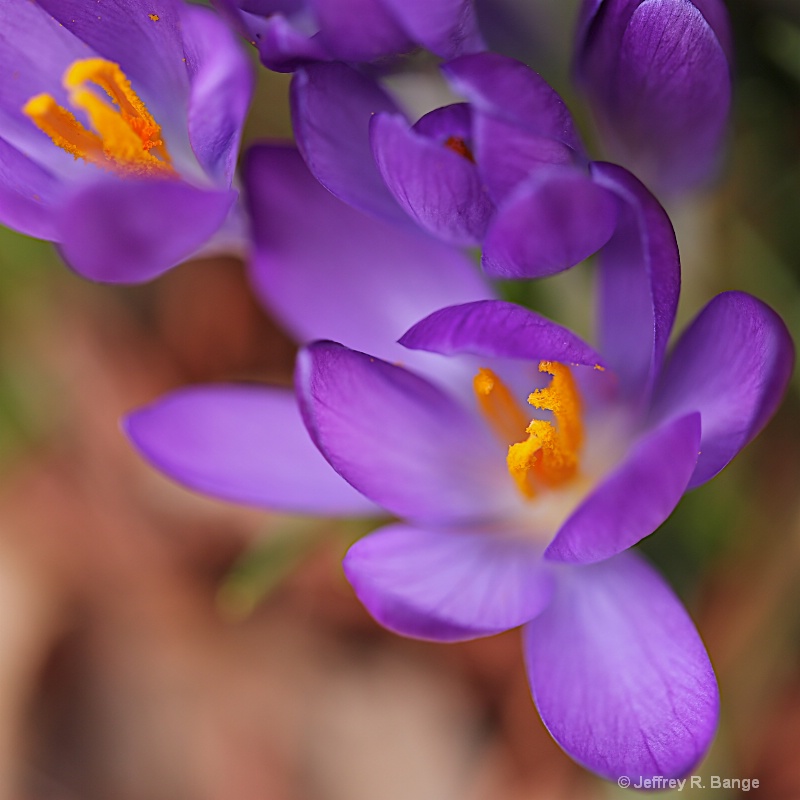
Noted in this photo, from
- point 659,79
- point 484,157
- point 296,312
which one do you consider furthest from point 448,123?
point 296,312

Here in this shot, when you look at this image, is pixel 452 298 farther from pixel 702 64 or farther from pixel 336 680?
pixel 336 680

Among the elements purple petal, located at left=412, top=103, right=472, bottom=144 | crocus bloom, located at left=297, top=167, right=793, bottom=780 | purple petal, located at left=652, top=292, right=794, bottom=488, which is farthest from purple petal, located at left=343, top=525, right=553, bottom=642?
purple petal, located at left=412, top=103, right=472, bottom=144

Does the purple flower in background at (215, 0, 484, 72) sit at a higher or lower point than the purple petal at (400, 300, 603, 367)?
higher

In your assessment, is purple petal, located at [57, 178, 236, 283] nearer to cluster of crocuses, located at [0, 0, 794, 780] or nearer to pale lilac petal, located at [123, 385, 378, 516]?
cluster of crocuses, located at [0, 0, 794, 780]

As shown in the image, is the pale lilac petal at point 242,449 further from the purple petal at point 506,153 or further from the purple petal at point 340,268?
the purple petal at point 506,153

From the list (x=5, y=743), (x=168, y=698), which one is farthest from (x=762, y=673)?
(x=5, y=743)

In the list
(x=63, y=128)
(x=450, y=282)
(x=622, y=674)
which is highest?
(x=63, y=128)

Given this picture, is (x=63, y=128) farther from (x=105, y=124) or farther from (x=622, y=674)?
(x=622, y=674)
